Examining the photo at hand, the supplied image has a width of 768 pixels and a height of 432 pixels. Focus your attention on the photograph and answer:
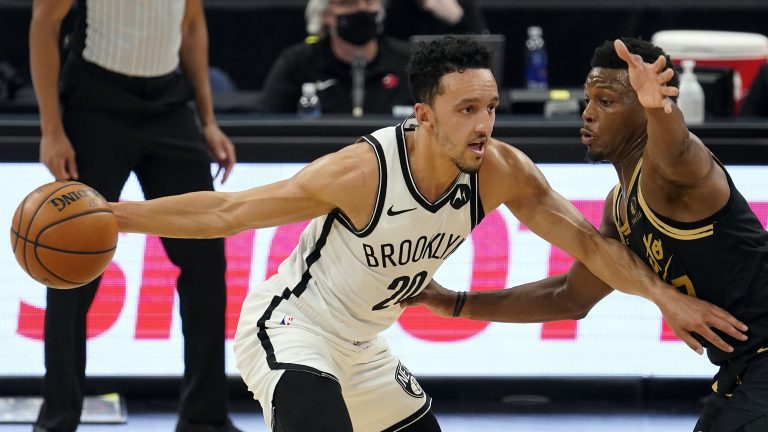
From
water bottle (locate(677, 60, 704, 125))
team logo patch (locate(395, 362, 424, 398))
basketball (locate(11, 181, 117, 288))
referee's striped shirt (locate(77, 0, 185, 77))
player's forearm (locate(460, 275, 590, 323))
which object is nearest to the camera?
basketball (locate(11, 181, 117, 288))

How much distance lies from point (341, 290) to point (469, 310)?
21.3 inches

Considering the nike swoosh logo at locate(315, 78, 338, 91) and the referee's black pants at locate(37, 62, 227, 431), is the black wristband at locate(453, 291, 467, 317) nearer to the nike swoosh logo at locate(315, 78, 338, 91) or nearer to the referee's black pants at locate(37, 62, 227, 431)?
the referee's black pants at locate(37, 62, 227, 431)

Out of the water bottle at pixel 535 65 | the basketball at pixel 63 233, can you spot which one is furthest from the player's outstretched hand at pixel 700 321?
Answer: the water bottle at pixel 535 65

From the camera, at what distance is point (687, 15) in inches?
403

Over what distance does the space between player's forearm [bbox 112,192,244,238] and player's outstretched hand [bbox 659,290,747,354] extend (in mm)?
1379

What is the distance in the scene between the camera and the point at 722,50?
27.2 ft

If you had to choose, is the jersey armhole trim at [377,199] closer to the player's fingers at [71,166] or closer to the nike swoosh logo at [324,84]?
the player's fingers at [71,166]

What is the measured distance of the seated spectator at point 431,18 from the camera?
8.67 metres

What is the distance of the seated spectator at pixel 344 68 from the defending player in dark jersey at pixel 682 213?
10.9 feet

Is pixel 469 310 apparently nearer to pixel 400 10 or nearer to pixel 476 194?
pixel 476 194

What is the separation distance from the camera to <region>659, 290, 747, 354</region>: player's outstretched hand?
158 inches

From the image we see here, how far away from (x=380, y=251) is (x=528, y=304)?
2.23ft

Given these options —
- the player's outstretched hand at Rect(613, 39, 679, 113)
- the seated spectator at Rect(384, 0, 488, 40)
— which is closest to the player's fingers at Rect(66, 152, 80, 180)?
the player's outstretched hand at Rect(613, 39, 679, 113)

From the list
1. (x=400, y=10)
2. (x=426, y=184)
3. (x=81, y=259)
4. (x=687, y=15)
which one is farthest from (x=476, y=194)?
(x=687, y=15)
